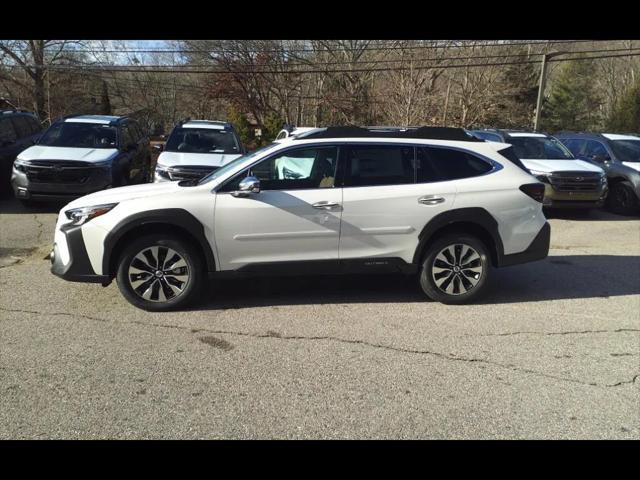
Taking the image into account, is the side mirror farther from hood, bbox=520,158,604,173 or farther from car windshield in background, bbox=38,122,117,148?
hood, bbox=520,158,604,173

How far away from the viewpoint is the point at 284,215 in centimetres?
513

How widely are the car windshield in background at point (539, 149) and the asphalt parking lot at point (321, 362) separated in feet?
19.2

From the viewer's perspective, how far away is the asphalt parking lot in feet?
10.5

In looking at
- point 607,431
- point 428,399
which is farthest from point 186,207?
point 607,431

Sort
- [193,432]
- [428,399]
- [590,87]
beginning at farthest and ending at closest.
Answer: [590,87]
[428,399]
[193,432]

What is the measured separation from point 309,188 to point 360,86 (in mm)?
28464

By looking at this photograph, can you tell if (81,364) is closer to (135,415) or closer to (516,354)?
(135,415)

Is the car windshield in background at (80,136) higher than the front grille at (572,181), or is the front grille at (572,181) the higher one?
the car windshield in background at (80,136)

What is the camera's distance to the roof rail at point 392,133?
18.3 feet

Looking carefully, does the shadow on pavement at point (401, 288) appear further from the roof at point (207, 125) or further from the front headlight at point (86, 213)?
the roof at point (207, 125)

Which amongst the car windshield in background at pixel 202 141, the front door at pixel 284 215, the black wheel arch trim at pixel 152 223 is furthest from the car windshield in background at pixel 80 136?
the front door at pixel 284 215

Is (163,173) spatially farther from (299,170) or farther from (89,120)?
(299,170)

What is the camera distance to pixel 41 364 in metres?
3.91

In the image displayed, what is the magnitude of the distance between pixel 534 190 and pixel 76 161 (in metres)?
7.89
